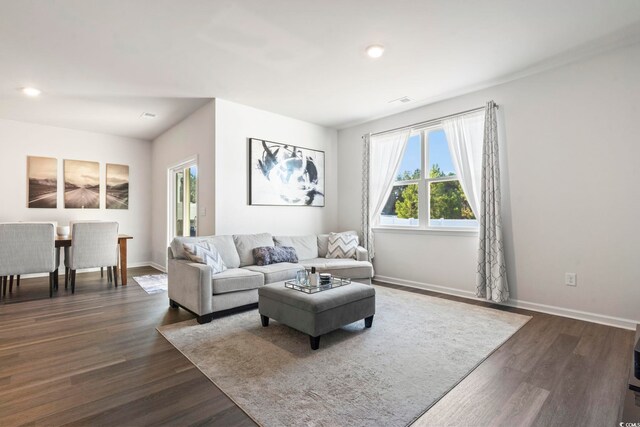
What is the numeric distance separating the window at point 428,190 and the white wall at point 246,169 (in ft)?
4.53

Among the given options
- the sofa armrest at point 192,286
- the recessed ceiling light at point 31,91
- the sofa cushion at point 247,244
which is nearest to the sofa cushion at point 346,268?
the sofa cushion at point 247,244

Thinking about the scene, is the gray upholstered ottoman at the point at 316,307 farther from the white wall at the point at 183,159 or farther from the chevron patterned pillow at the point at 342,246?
the white wall at the point at 183,159

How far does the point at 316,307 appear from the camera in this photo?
249 cm

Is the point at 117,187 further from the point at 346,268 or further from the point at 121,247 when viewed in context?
the point at 346,268

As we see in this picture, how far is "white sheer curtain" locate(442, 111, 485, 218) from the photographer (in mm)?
3994

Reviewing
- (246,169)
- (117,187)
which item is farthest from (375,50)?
(117,187)

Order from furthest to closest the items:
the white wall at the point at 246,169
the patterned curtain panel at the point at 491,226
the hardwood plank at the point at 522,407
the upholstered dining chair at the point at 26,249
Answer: the white wall at the point at 246,169, the upholstered dining chair at the point at 26,249, the patterned curtain panel at the point at 491,226, the hardwood plank at the point at 522,407

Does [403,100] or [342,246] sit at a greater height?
[403,100]

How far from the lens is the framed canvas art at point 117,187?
20.4ft

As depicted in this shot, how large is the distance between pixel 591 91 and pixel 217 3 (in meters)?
3.64

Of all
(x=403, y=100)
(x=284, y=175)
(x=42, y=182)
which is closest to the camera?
(x=403, y=100)

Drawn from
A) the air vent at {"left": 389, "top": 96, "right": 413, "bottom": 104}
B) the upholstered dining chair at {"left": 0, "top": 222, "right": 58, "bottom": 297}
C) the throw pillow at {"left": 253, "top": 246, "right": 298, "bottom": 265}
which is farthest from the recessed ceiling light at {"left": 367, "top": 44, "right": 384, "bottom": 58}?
the upholstered dining chair at {"left": 0, "top": 222, "right": 58, "bottom": 297}

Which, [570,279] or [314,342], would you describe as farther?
[570,279]

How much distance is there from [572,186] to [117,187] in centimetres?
741
